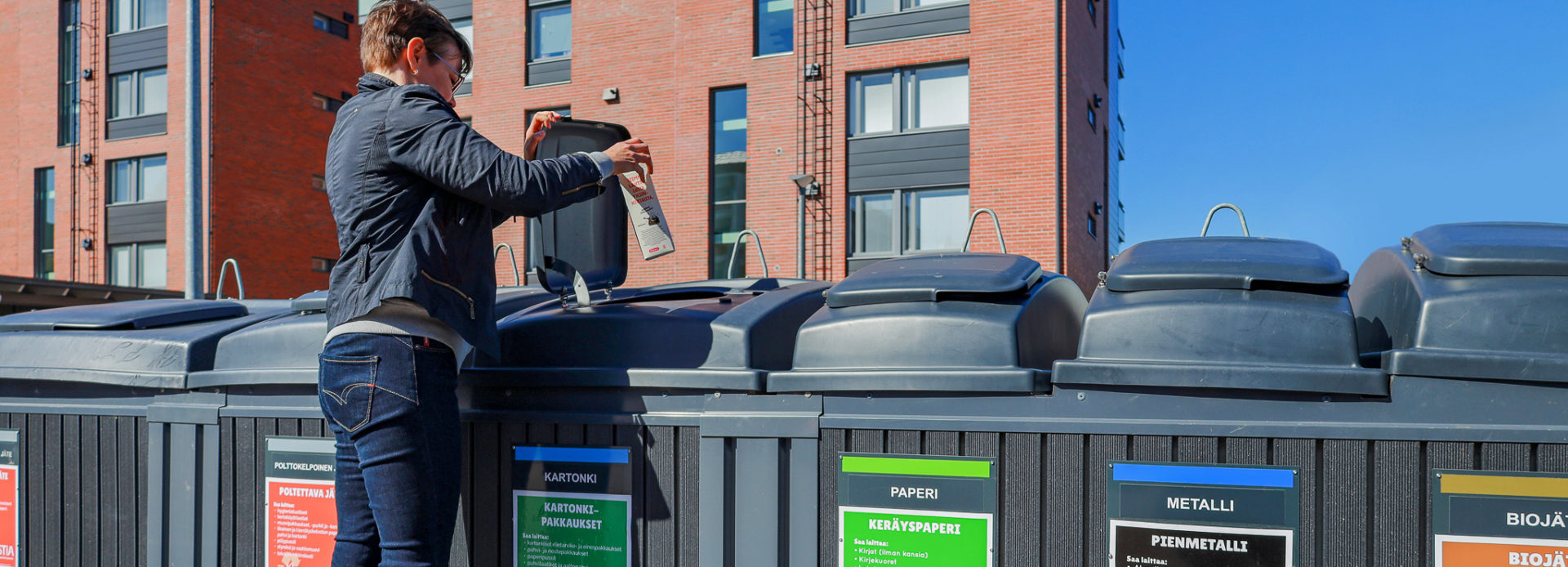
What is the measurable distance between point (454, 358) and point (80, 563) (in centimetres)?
171

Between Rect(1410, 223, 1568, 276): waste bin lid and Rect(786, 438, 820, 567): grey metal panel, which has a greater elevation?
Rect(1410, 223, 1568, 276): waste bin lid

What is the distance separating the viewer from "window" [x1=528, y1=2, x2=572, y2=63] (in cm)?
1903

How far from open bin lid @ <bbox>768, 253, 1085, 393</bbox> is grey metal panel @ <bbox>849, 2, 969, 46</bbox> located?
14.2m

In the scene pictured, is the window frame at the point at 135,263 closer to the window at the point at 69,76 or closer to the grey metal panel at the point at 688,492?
the window at the point at 69,76

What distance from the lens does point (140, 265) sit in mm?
22500

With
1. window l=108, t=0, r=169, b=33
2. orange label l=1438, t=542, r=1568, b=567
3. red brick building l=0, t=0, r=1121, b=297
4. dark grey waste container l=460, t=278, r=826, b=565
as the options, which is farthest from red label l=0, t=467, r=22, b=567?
window l=108, t=0, r=169, b=33

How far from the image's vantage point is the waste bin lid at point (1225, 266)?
211 centimetres

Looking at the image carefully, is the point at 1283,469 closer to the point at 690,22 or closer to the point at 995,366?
the point at 995,366

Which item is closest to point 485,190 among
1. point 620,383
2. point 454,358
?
point 454,358

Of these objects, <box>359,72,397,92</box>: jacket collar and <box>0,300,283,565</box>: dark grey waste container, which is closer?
<box>359,72,397,92</box>: jacket collar

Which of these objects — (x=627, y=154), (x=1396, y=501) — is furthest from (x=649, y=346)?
(x=1396, y=501)

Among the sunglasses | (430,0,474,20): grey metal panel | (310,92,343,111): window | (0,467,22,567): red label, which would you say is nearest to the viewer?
the sunglasses

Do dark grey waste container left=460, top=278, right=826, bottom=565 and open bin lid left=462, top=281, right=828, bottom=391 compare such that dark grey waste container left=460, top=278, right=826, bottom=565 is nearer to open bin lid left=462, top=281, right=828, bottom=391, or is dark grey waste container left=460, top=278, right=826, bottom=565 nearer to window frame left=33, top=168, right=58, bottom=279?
open bin lid left=462, top=281, right=828, bottom=391

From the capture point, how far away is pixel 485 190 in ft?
6.39
